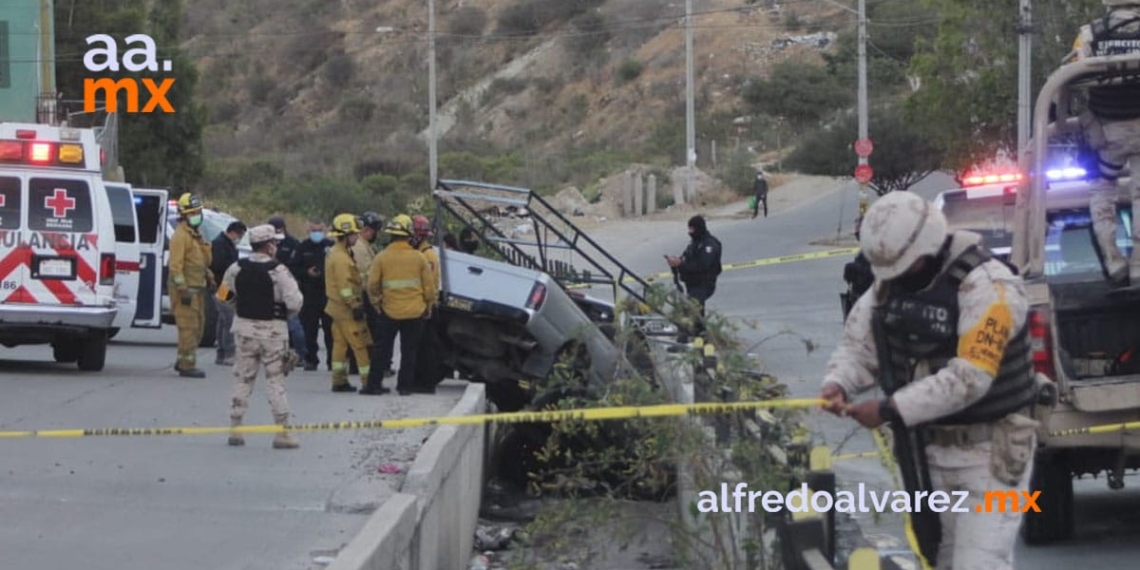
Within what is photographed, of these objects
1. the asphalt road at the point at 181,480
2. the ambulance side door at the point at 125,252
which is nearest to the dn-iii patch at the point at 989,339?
the asphalt road at the point at 181,480

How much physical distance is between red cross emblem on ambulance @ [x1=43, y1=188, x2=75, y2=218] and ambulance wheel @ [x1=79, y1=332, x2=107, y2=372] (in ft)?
4.62

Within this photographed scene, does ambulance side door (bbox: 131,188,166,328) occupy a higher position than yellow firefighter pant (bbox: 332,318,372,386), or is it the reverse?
ambulance side door (bbox: 131,188,166,328)

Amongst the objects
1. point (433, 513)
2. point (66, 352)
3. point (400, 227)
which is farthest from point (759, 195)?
point (433, 513)

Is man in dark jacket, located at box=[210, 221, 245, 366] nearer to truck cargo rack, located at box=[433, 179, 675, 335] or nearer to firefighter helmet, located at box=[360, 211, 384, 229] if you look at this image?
firefighter helmet, located at box=[360, 211, 384, 229]

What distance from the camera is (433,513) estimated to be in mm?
8961

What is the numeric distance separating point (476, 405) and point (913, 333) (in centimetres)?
748

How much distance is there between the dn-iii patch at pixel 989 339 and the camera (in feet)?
18.0

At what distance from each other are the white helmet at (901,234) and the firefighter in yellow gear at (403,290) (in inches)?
336

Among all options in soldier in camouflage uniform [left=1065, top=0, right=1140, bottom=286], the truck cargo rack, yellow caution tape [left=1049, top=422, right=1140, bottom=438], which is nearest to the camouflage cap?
the truck cargo rack

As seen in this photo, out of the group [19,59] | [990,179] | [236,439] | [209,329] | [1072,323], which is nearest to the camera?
[1072,323]

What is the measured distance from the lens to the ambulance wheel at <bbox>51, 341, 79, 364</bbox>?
55.2ft

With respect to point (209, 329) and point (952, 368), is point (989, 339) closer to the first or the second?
point (952, 368)

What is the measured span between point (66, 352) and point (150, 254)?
2.34 metres

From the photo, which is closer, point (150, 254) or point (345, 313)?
point (345, 313)
